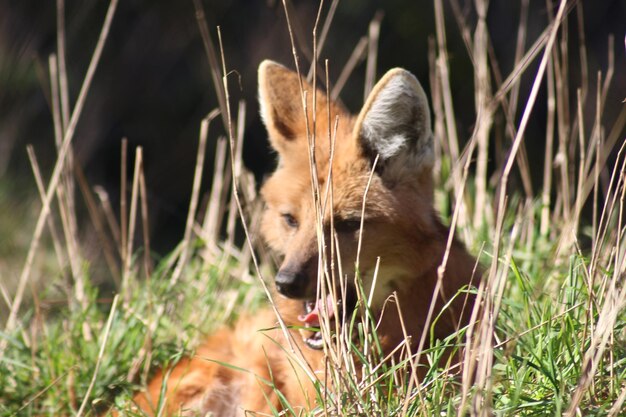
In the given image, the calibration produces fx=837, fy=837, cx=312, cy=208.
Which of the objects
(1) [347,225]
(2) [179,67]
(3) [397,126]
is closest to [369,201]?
(1) [347,225]

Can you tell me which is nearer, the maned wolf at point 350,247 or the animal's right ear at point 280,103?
the maned wolf at point 350,247

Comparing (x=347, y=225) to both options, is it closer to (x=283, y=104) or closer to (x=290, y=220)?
(x=290, y=220)

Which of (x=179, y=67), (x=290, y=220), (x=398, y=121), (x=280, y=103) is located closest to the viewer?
(x=398, y=121)

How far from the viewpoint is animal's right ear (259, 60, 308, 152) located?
3730 mm

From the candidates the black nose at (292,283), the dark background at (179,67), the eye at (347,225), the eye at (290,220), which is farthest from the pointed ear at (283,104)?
the dark background at (179,67)

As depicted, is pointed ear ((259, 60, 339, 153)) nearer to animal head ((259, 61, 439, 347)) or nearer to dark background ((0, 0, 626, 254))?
animal head ((259, 61, 439, 347))

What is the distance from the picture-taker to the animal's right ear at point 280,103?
3730mm

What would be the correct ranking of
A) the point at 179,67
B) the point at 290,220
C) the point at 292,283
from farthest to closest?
the point at 179,67 < the point at 290,220 < the point at 292,283

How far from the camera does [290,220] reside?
3.65 meters

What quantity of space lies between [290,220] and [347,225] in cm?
33

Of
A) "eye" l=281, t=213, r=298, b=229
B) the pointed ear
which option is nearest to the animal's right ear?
the pointed ear

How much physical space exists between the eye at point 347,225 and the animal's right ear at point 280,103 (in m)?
0.56

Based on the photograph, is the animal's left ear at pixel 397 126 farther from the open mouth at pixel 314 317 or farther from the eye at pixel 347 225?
the open mouth at pixel 314 317

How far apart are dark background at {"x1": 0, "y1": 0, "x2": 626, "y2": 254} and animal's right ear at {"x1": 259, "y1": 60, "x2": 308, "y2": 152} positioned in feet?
14.1
